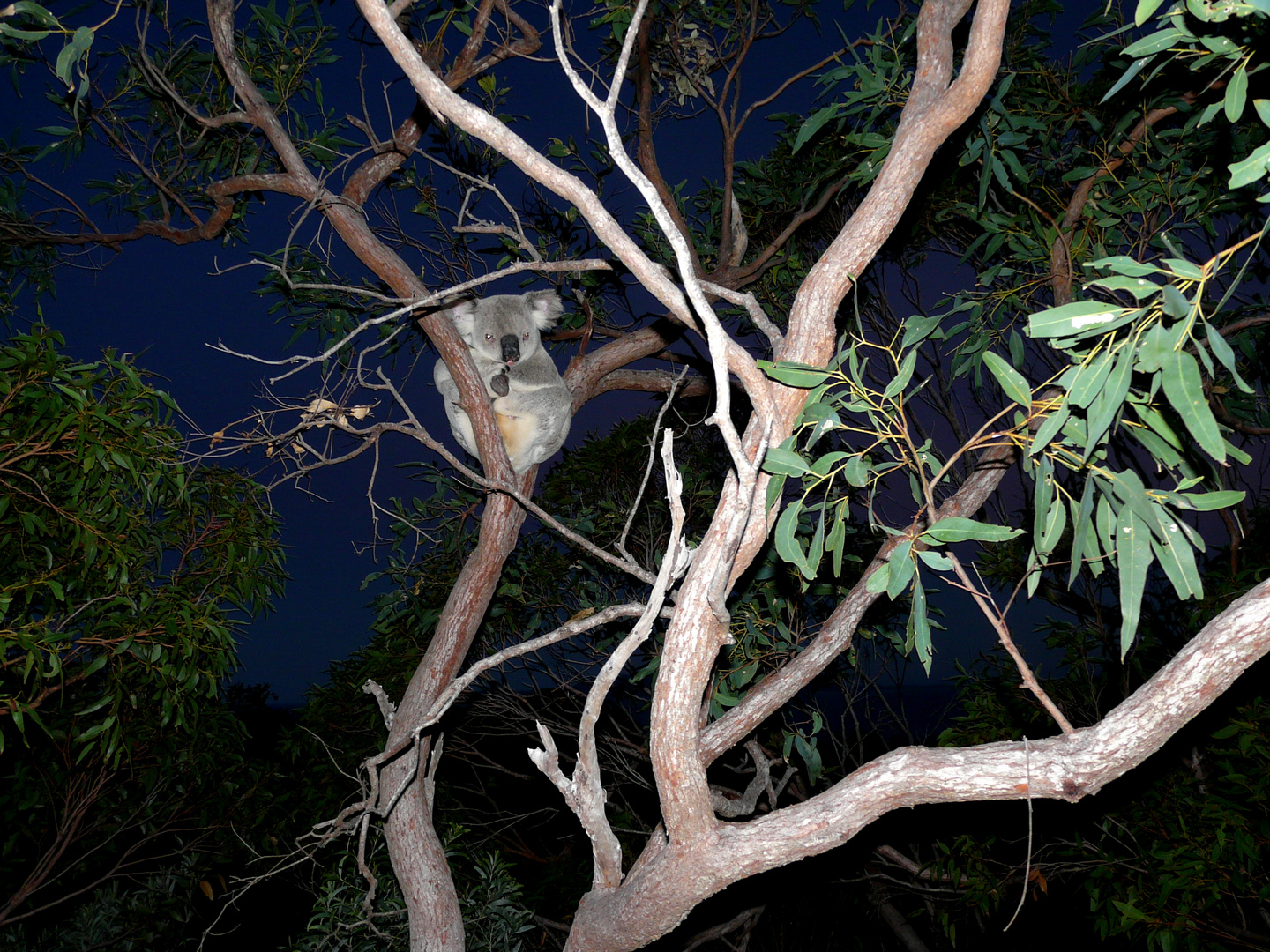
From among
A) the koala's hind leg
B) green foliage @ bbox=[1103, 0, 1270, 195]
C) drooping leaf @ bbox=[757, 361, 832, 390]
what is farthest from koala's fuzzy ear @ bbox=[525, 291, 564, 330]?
green foliage @ bbox=[1103, 0, 1270, 195]

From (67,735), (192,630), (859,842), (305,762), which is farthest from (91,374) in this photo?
(859,842)

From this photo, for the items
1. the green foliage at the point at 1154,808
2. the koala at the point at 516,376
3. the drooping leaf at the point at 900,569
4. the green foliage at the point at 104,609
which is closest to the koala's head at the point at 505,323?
the koala at the point at 516,376

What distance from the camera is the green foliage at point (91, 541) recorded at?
2154 millimetres

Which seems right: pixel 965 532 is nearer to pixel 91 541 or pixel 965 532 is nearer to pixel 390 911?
pixel 91 541

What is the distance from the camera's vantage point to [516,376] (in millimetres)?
3695

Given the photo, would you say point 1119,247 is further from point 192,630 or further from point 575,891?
point 575,891

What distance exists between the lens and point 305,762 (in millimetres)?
4750

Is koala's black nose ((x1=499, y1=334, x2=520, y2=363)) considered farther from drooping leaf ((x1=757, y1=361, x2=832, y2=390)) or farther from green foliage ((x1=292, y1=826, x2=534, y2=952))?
drooping leaf ((x1=757, y1=361, x2=832, y2=390))

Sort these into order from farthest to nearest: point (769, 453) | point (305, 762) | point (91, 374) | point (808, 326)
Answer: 1. point (305, 762)
2. point (91, 374)
3. point (808, 326)
4. point (769, 453)

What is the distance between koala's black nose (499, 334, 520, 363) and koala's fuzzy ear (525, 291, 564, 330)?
0.29 meters

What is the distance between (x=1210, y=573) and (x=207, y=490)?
4.06 metres

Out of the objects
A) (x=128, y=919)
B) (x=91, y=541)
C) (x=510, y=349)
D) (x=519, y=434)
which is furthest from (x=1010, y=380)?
(x=128, y=919)

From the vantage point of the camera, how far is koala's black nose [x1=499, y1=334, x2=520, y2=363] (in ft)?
12.2

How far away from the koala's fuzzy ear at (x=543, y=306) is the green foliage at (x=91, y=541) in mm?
1848
